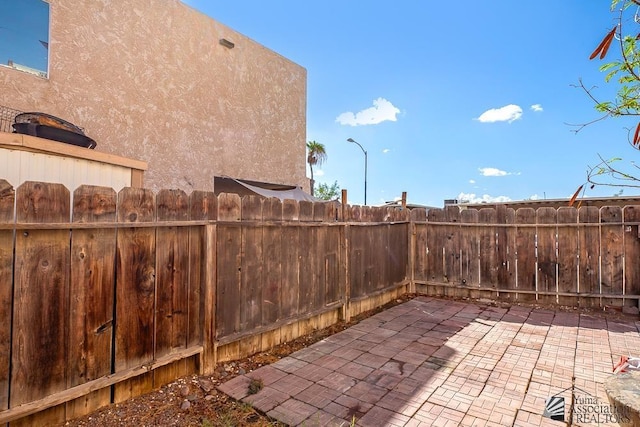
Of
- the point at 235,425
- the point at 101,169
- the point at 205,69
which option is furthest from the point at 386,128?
the point at 235,425

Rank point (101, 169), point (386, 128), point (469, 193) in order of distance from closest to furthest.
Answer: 1. point (101, 169)
2. point (386, 128)
3. point (469, 193)

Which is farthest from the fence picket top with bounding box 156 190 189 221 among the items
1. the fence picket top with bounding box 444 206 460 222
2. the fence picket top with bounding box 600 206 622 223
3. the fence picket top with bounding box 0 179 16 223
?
the fence picket top with bounding box 600 206 622 223

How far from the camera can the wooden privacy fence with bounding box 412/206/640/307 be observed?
541 cm

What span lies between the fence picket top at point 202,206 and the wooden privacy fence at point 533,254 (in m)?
4.66

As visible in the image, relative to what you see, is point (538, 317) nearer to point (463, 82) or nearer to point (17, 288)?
point (17, 288)

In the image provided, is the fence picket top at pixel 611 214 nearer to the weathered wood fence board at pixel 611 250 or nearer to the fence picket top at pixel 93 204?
the weathered wood fence board at pixel 611 250

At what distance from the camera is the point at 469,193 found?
18719 mm

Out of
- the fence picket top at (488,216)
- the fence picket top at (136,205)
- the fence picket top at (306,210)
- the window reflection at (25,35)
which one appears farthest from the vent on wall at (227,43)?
the fence picket top at (488,216)

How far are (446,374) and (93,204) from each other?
3.42 m

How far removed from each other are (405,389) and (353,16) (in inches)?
413

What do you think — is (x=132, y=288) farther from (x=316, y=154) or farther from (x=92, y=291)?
(x=316, y=154)

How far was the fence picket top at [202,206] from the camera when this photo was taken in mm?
2980

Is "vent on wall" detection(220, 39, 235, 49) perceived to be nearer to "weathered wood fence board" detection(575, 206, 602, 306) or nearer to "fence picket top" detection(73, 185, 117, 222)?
"fence picket top" detection(73, 185, 117, 222)

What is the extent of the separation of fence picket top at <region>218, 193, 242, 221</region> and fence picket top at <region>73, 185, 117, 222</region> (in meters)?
0.94
